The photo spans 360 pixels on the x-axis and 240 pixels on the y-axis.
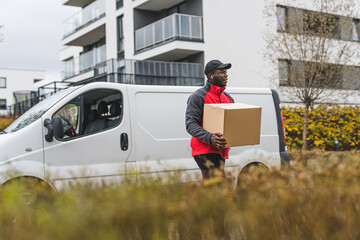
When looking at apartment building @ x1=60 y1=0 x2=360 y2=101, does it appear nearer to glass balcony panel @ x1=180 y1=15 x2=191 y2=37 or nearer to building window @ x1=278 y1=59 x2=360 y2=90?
glass balcony panel @ x1=180 y1=15 x2=191 y2=37

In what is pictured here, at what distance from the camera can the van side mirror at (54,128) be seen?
19.1 feet

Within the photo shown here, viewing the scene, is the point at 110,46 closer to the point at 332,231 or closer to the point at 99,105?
the point at 99,105

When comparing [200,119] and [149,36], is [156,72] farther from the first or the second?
[200,119]

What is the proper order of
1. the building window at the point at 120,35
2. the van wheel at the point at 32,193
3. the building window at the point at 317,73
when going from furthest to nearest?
1. the building window at the point at 120,35
2. the building window at the point at 317,73
3. the van wheel at the point at 32,193

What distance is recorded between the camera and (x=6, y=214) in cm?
218

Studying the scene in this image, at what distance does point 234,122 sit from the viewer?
4633mm

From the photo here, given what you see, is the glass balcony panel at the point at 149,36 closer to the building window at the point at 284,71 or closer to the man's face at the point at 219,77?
the building window at the point at 284,71

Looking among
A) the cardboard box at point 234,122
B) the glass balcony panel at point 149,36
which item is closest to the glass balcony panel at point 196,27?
the glass balcony panel at point 149,36

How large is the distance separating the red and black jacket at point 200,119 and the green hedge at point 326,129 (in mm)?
9582

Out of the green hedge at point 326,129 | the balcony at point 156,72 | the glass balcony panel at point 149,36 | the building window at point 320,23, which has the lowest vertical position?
the green hedge at point 326,129

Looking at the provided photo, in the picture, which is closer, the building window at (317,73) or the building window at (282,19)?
the building window at (317,73)

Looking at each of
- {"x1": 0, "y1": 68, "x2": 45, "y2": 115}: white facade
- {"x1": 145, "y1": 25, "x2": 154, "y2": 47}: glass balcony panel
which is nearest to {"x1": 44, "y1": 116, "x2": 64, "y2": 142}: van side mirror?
{"x1": 145, "y1": 25, "x2": 154, "y2": 47}: glass balcony panel

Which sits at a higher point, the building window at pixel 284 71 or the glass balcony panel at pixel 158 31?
the glass balcony panel at pixel 158 31

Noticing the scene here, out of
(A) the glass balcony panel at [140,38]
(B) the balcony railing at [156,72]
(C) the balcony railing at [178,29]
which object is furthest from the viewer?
(A) the glass balcony panel at [140,38]
